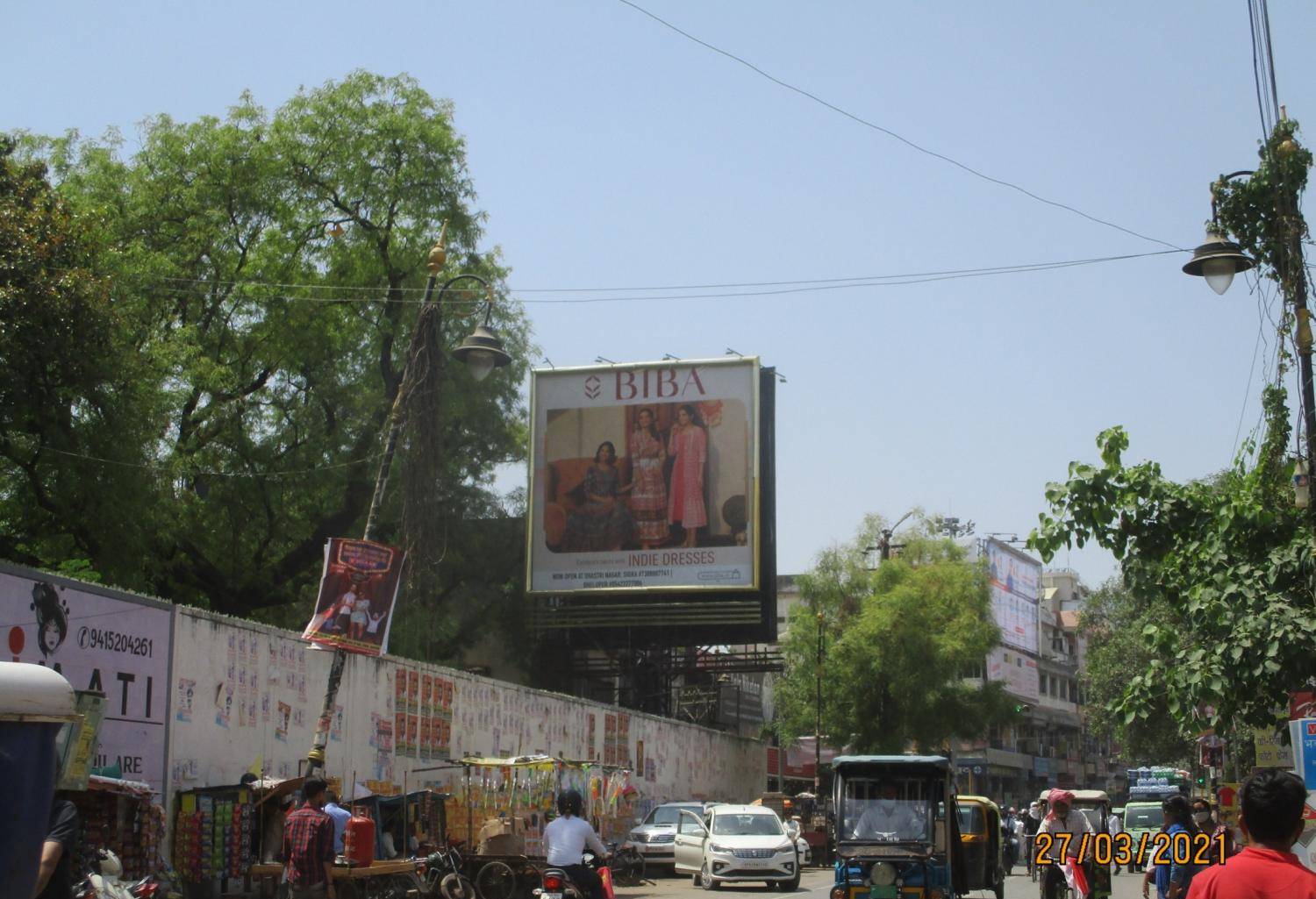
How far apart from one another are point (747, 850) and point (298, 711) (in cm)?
976

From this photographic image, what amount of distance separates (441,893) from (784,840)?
33.0 feet

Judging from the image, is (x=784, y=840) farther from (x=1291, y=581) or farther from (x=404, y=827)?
(x=1291, y=581)

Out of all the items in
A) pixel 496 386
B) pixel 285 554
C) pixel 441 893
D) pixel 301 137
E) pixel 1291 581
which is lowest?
pixel 441 893

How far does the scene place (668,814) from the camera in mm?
33250

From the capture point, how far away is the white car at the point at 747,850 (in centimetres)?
2714

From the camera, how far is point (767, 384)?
43969 mm

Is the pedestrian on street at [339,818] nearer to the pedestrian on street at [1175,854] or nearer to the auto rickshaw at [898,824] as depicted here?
the auto rickshaw at [898,824]

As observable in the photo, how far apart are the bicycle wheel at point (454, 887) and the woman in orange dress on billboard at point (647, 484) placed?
23334 mm

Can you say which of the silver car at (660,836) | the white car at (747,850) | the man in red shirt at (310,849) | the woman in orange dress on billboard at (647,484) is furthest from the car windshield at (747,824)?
the man in red shirt at (310,849)

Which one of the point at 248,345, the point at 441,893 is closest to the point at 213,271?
the point at 248,345

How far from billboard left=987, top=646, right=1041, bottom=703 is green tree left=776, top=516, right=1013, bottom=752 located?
22.5 meters

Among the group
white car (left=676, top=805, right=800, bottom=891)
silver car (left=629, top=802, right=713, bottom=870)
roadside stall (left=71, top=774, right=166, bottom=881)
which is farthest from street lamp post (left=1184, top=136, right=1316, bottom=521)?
silver car (left=629, top=802, right=713, bottom=870)

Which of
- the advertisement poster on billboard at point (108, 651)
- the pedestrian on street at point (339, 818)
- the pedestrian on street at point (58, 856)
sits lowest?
the pedestrian on street at point (339, 818)

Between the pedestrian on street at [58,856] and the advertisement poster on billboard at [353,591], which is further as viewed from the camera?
the advertisement poster on billboard at [353,591]
